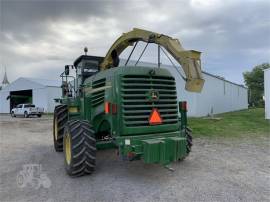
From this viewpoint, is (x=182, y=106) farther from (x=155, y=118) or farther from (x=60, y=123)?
Answer: (x=60, y=123)

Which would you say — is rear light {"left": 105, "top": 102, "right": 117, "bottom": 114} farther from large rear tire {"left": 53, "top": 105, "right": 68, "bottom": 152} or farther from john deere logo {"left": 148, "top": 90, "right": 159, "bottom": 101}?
large rear tire {"left": 53, "top": 105, "right": 68, "bottom": 152}

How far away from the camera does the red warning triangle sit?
5843 millimetres

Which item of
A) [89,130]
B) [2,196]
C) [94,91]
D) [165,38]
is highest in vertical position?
[165,38]

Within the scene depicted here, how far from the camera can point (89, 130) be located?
6.09 metres

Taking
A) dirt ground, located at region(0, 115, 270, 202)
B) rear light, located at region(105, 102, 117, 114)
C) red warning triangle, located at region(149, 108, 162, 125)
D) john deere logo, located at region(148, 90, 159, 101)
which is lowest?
dirt ground, located at region(0, 115, 270, 202)

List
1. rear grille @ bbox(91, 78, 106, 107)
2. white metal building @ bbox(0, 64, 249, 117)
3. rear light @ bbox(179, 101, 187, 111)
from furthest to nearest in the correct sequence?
1. white metal building @ bbox(0, 64, 249, 117)
2. rear light @ bbox(179, 101, 187, 111)
3. rear grille @ bbox(91, 78, 106, 107)

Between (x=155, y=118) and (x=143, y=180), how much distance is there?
121 cm

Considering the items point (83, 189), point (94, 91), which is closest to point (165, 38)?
point (94, 91)

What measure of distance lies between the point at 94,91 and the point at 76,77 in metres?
1.98

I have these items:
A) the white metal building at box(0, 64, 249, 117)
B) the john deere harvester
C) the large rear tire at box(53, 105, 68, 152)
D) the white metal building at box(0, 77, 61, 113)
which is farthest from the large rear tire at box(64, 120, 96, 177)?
the white metal building at box(0, 77, 61, 113)

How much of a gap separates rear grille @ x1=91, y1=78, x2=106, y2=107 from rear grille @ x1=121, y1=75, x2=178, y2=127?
2.84ft

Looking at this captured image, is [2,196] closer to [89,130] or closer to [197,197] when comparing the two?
[89,130]

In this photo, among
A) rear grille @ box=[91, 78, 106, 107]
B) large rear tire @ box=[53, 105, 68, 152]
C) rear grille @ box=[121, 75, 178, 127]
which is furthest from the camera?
large rear tire @ box=[53, 105, 68, 152]

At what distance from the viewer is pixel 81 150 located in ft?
19.3
